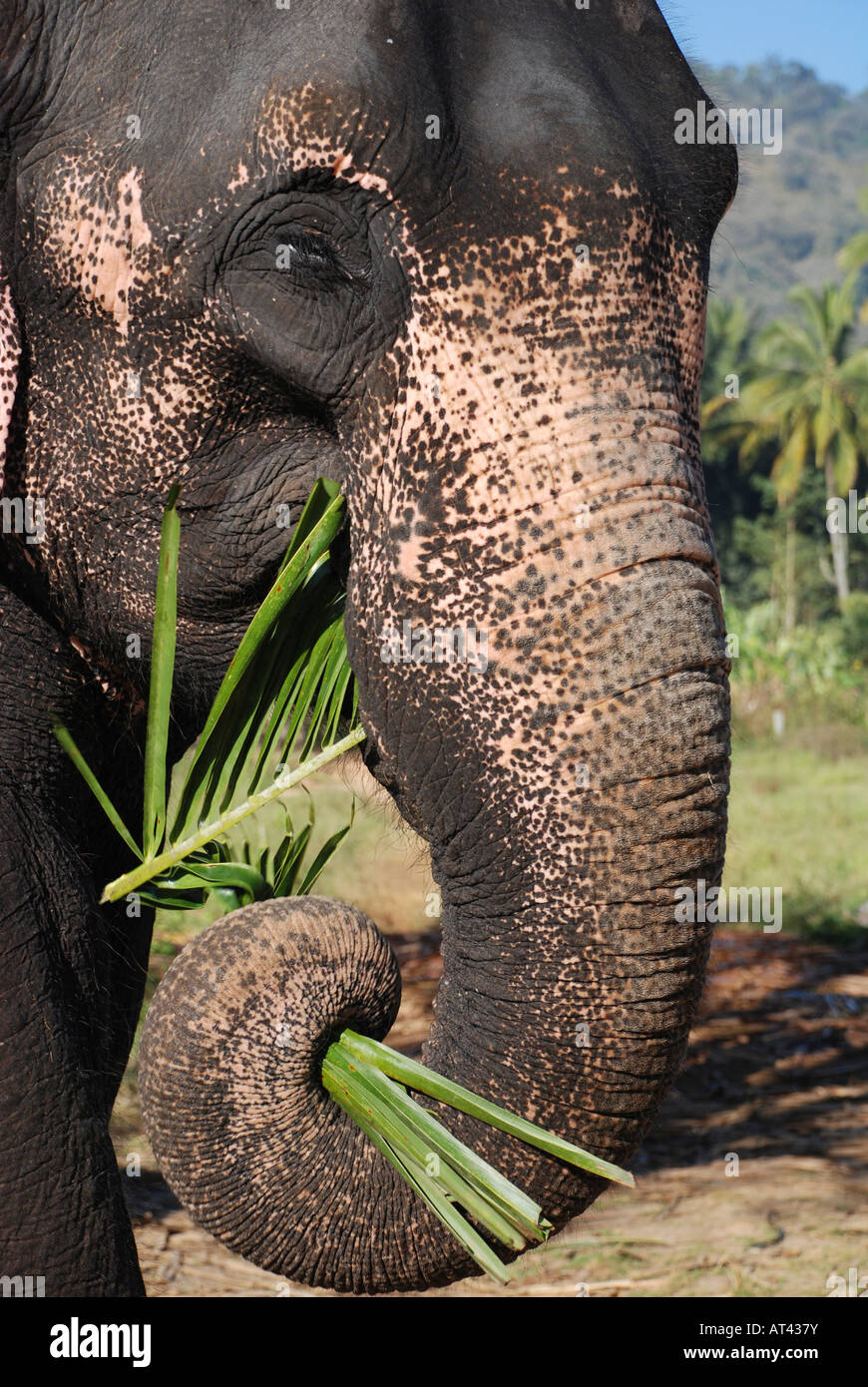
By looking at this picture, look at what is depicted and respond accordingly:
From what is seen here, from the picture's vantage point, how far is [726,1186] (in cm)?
457

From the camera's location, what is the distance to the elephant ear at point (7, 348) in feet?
5.98

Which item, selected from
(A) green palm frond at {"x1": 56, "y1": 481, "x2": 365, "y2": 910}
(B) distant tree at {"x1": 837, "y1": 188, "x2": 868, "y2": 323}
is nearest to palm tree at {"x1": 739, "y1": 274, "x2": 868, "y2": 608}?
(B) distant tree at {"x1": 837, "y1": 188, "x2": 868, "y2": 323}

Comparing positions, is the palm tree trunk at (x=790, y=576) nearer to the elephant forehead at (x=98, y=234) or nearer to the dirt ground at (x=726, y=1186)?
the dirt ground at (x=726, y=1186)

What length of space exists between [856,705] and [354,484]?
17.3 metres

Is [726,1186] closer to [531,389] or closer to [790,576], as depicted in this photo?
[531,389]

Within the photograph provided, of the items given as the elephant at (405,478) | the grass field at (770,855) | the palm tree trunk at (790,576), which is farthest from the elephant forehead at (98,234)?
the palm tree trunk at (790,576)

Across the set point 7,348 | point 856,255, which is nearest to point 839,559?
point 856,255

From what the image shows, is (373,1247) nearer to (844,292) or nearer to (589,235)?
(589,235)

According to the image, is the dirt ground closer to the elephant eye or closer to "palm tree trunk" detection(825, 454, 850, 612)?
the elephant eye

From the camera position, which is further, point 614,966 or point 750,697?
point 750,697

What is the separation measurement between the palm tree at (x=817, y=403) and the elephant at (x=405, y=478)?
3666cm

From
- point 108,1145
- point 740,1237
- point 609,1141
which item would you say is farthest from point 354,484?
point 740,1237

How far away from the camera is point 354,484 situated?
171 centimetres

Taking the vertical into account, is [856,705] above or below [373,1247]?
above
